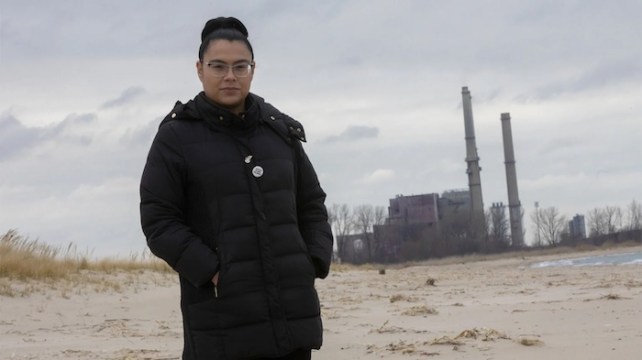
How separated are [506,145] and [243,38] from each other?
64219 millimetres

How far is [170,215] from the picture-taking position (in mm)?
2947

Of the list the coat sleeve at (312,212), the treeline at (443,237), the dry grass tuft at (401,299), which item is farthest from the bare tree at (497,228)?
the coat sleeve at (312,212)

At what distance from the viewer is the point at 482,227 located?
6738cm

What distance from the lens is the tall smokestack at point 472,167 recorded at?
64.3 meters

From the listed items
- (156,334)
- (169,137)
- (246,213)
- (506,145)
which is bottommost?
(156,334)

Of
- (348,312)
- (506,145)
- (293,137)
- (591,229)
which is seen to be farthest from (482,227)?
(293,137)

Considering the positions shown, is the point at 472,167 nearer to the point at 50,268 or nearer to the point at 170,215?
the point at 50,268

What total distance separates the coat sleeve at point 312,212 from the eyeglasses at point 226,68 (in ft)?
1.05

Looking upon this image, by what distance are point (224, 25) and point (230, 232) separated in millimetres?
730

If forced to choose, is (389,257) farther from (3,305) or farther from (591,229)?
(3,305)

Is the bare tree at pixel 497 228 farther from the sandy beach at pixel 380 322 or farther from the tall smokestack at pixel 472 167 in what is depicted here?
the sandy beach at pixel 380 322

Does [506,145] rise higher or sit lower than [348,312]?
higher

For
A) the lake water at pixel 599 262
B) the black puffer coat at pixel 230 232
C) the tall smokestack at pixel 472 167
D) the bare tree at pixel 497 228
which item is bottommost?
the black puffer coat at pixel 230 232

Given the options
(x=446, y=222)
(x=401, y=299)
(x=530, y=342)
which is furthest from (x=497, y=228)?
(x=530, y=342)
